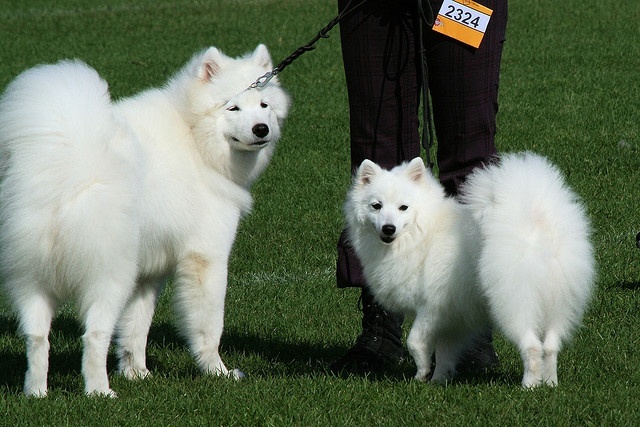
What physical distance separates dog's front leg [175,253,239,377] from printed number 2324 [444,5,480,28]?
5.64ft

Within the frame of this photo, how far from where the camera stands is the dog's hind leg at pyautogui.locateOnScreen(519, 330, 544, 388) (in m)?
4.26

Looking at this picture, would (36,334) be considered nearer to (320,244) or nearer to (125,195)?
(125,195)

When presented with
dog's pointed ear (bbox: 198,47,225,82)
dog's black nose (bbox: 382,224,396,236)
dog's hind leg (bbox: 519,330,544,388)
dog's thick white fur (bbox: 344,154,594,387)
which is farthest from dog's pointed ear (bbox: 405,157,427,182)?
dog's pointed ear (bbox: 198,47,225,82)

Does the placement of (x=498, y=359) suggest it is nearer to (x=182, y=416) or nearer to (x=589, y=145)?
(x=182, y=416)

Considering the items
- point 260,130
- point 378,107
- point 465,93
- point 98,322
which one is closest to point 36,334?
point 98,322

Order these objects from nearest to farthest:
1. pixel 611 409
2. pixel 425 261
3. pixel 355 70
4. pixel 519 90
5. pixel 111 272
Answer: pixel 611 409
pixel 111 272
pixel 425 261
pixel 355 70
pixel 519 90

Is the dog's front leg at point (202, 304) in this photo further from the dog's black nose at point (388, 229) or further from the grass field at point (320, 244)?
the dog's black nose at point (388, 229)

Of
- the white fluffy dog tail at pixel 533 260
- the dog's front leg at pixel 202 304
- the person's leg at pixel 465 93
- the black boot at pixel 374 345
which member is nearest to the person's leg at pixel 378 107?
the black boot at pixel 374 345

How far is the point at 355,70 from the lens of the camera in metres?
5.14

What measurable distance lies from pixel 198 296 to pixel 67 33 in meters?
13.1

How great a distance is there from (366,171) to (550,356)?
1.28 m

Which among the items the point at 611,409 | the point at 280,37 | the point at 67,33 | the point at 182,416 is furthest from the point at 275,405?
the point at 67,33

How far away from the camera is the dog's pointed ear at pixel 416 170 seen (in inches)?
190

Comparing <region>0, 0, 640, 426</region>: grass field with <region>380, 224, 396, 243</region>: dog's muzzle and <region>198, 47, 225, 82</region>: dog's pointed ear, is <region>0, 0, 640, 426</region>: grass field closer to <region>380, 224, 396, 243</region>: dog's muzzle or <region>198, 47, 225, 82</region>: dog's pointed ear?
<region>380, 224, 396, 243</region>: dog's muzzle
